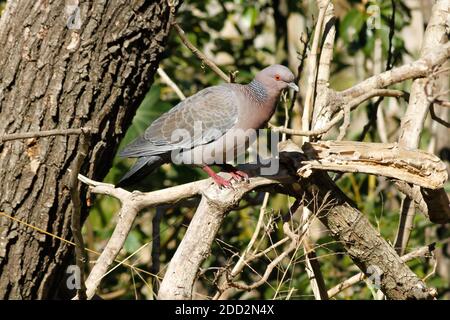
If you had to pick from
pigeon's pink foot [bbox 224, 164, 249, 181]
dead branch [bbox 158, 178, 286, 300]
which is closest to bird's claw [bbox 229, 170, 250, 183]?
pigeon's pink foot [bbox 224, 164, 249, 181]

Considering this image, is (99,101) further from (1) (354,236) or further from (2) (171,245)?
(2) (171,245)

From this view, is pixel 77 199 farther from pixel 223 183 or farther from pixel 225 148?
pixel 225 148

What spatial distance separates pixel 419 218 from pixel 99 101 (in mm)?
2548

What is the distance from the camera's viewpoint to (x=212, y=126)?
3.63 meters

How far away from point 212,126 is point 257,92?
0.30 metres

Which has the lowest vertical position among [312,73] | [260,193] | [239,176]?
[260,193]

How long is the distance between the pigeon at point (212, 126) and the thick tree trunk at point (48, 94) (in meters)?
0.48

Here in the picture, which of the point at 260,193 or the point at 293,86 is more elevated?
the point at 293,86

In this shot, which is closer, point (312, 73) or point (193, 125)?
point (312, 73)

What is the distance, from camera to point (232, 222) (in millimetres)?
5105

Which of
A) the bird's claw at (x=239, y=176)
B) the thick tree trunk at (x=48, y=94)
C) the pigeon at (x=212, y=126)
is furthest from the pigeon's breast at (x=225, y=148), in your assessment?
the thick tree trunk at (x=48, y=94)

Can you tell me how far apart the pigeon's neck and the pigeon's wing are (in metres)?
0.09

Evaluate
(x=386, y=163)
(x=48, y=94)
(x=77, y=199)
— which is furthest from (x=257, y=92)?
(x=77, y=199)
